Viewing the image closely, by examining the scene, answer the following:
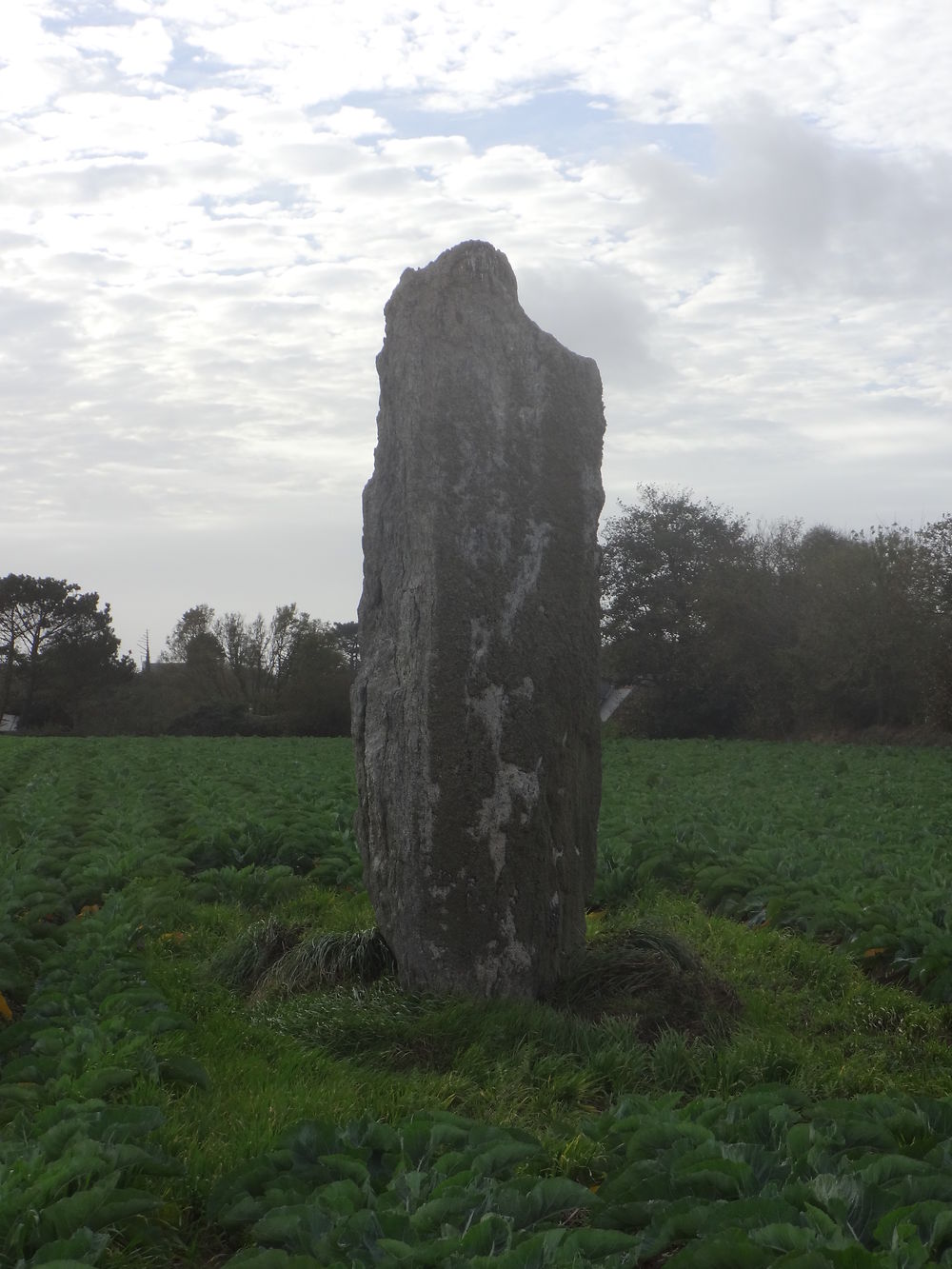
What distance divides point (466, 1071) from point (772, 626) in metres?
39.4

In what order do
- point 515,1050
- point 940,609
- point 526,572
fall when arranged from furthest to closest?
point 940,609, point 526,572, point 515,1050

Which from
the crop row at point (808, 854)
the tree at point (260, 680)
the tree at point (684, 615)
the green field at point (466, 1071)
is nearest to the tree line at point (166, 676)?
the tree at point (260, 680)

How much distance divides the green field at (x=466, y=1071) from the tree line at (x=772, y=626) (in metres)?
26.1

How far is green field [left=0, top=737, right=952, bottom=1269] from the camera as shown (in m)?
3.36

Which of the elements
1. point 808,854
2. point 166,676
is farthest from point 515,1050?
point 166,676

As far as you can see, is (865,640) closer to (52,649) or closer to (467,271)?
(467,271)

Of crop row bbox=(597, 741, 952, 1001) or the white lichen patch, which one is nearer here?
the white lichen patch

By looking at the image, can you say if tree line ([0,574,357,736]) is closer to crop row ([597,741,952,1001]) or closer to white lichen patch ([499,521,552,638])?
crop row ([597,741,952,1001])

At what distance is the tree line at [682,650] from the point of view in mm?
37781

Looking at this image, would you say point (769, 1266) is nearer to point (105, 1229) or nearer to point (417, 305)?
point (105, 1229)

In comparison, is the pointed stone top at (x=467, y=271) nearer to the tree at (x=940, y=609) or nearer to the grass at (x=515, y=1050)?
the grass at (x=515, y=1050)

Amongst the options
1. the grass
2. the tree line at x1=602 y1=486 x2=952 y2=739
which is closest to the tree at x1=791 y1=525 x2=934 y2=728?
the tree line at x1=602 y1=486 x2=952 y2=739

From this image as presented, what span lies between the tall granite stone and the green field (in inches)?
18.7

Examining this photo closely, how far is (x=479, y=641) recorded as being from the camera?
6.49 metres
